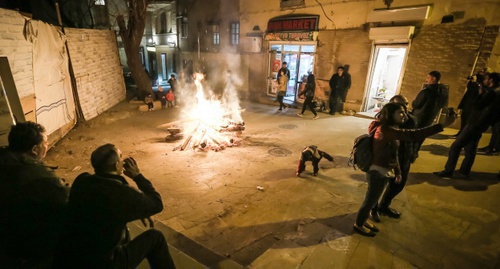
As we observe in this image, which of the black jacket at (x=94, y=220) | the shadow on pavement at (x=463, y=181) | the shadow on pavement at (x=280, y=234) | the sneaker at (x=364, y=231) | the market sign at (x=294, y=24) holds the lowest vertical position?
the shadow on pavement at (x=280, y=234)

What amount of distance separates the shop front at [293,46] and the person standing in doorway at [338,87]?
196 cm

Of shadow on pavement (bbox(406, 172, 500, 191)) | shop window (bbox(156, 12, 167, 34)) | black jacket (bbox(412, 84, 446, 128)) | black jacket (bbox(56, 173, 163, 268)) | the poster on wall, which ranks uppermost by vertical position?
shop window (bbox(156, 12, 167, 34))

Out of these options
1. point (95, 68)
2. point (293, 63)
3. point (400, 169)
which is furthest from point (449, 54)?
point (95, 68)

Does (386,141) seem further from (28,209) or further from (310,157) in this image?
(28,209)

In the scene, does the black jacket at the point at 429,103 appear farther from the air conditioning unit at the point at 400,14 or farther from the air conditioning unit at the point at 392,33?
the air conditioning unit at the point at 400,14

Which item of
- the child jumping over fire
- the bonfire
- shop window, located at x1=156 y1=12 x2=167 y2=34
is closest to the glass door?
the bonfire

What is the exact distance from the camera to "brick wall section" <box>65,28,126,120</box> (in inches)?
432

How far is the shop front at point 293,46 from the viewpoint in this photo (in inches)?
549

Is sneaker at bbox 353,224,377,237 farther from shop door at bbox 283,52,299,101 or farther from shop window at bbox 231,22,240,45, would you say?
shop window at bbox 231,22,240,45

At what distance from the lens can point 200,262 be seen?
11.9ft

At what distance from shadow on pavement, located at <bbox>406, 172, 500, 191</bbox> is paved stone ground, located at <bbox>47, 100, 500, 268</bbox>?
2 cm

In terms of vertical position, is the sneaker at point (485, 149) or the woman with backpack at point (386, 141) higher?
the woman with backpack at point (386, 141)

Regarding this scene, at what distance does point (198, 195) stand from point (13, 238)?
369 centimetres

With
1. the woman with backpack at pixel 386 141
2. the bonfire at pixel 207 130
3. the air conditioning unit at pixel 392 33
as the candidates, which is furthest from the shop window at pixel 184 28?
the woman with backpack at pixel 386 141
